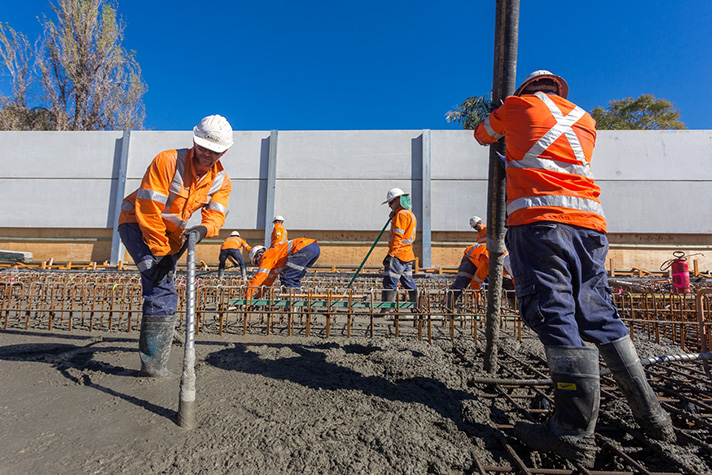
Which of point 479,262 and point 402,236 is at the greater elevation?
point 402,236

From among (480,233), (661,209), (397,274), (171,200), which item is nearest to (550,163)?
(171,200)

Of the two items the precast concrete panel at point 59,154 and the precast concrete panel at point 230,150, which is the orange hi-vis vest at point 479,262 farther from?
the precast concrete panel at point 59,154

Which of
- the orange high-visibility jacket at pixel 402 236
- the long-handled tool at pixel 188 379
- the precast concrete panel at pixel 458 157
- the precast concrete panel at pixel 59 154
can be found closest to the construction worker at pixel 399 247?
the orange high-visibility jacket at pixel 402 236

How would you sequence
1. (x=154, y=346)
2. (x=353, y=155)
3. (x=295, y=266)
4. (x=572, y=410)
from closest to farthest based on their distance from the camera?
(x=572, y=410) → (x=154, y=346) → (x=295, y=266) → (x=353, y=155)

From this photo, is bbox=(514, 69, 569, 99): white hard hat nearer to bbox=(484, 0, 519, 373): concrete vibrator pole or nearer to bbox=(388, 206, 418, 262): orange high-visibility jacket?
bbox=(484, 0, 519, 373): concrete vibrator pole

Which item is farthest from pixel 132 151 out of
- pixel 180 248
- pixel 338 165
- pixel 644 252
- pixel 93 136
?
pixel 644 252

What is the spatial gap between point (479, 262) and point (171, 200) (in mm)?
4551

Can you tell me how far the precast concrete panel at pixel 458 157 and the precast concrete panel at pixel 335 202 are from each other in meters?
1.17

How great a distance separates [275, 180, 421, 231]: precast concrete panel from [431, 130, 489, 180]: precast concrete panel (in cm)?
117

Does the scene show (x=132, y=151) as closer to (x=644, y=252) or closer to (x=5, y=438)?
(x=5, y=438)

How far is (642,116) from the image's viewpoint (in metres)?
22.7

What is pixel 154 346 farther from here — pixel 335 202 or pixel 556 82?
pixel 335 202

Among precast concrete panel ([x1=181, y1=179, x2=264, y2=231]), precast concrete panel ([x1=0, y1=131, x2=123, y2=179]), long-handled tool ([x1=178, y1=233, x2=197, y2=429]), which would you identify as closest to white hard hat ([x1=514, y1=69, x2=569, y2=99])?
long-handled tool ([x1=178, y1=233, x2=197, y2=429])

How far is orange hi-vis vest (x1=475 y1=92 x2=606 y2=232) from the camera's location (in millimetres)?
1722
